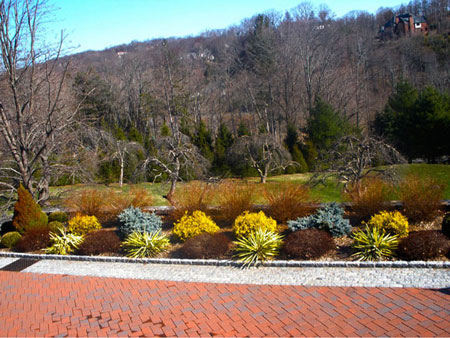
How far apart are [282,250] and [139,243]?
330 cm

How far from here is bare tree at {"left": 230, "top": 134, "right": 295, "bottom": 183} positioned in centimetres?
2003

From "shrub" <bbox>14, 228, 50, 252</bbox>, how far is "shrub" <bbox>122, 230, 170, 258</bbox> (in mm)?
2668

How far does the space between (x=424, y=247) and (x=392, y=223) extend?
1.20 metres

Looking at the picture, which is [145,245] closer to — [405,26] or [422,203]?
[422,203]

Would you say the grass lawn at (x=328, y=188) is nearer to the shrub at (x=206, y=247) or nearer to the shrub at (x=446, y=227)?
the shrub at (x=446, y=227)

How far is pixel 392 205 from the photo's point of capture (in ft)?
33.0

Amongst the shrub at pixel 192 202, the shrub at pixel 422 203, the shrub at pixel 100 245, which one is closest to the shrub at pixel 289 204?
the shrub at pixel 192 202

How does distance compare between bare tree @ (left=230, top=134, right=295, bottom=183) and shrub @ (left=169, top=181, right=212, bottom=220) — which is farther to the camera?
bare tree @ (left=230, top=134, right=295, bottom=183)

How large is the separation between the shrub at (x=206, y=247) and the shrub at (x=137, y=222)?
1.72 meters

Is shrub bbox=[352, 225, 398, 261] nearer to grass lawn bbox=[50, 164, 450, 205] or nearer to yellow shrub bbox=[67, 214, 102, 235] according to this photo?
grass lawn bbox=[50, 164, 450, 205]

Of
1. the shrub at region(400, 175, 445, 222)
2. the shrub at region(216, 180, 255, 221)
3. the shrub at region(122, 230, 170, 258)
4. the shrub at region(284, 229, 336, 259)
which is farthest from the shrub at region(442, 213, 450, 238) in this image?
the shrub at region(122, 230, 170, 258)

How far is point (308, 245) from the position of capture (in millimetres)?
7754

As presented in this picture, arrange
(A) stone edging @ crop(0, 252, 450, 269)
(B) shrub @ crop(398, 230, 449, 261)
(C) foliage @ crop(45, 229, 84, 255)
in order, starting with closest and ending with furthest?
(A) stone edging @ crop(0, 252, 450, 269)
(B) shrub @ crop(398, 230, 449, 261)
(C) foliage @ crop(45, 229, 84, 255)

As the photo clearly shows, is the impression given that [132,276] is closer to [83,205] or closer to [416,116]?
[83,205]
